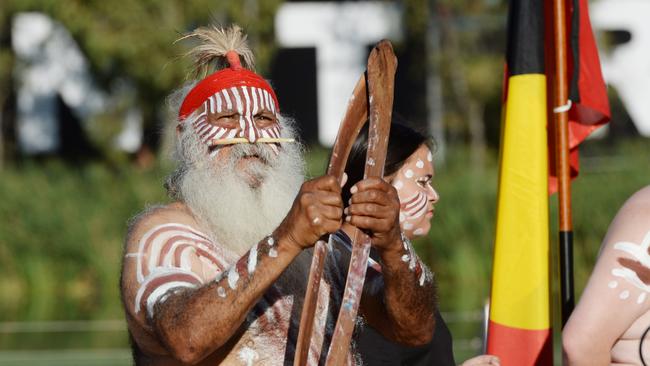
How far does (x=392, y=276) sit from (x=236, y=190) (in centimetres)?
48

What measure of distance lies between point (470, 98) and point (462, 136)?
179 cm

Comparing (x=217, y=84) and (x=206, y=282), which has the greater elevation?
(x=217, y=84)

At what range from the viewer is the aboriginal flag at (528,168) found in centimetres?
420

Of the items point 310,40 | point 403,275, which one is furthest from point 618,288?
point 310,40

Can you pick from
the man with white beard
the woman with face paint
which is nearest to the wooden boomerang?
the man with white beard

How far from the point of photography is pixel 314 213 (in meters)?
2.78

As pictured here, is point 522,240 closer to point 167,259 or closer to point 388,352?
point 388,352

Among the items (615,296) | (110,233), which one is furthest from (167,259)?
(110,233)

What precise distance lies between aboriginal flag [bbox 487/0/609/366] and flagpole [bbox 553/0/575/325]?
0.18 ft

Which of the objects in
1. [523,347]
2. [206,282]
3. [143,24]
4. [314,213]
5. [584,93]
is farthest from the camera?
[143,24]

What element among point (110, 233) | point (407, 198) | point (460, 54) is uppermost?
point (407, 198)

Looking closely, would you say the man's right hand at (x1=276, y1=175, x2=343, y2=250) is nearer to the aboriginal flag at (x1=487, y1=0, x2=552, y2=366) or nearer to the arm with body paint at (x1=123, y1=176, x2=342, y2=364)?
the arm with body paint at (x1=123, y1=176, x2=342, y2=364)

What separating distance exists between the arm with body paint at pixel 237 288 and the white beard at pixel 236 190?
1.31 feet

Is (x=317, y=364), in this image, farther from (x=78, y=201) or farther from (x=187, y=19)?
(x=187, y=19)
